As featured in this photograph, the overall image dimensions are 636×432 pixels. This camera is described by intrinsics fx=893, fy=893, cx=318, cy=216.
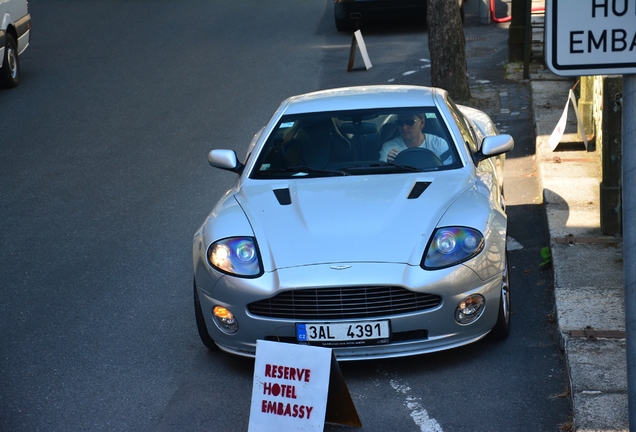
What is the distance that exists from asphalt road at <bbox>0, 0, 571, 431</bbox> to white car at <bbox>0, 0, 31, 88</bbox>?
0.32 metres

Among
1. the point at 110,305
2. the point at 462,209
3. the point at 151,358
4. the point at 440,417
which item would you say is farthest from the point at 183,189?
the point at 440,417

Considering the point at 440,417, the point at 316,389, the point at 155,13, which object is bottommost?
the point at 155,13

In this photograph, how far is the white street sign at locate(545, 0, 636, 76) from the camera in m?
2.85

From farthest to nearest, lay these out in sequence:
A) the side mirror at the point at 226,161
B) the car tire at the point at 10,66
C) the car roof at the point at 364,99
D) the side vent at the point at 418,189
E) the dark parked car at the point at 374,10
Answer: the dark parked car at the point at 374,10 → the car tire at the point at 10,66 → the car roof at the point at 364,99 → the side mirror at the point at 226,161 → the side vent at the point at 418,189

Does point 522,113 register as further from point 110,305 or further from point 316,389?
point 316,389

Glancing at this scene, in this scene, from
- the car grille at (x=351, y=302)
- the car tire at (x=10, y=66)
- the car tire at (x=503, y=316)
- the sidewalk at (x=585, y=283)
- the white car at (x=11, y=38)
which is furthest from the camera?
the car tire at (x=10, y=66)

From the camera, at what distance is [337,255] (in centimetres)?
493

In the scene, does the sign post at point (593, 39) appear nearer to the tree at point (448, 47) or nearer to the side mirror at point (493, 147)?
the side mirror at point (493, 147)

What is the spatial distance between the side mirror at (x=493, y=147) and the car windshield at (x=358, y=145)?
0.19 metres

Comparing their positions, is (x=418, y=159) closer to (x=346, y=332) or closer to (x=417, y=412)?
(x=346, y=332)

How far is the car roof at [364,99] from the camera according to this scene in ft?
21.0

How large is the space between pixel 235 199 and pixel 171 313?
1.01 m

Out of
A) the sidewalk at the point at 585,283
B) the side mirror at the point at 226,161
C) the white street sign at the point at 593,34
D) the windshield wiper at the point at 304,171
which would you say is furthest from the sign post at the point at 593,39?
the side mirror at the point at 226,161

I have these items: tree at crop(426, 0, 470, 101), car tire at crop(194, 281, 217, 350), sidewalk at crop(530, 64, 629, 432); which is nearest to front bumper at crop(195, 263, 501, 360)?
car tire at crop(194, 281, 217, 350)
